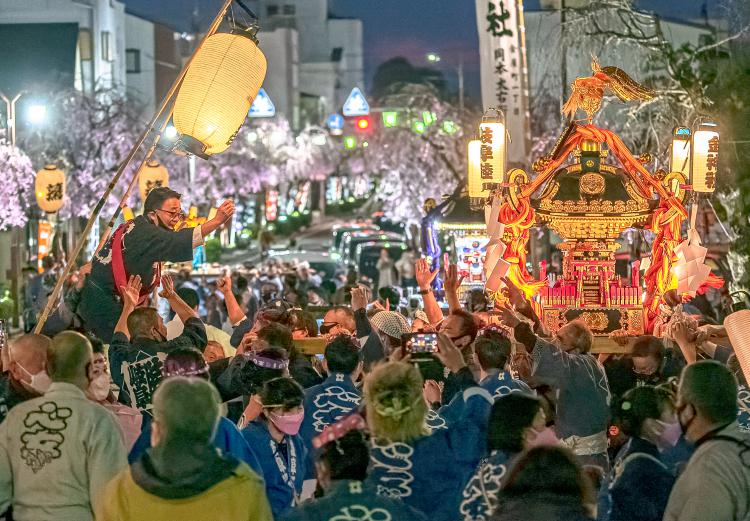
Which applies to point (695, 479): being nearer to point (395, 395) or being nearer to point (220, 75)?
point (395, 395)

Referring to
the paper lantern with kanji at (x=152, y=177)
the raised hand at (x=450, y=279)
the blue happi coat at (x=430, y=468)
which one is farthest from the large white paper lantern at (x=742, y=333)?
the paper lantern with kanji at (x=152, y=177)

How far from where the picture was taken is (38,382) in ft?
23.8

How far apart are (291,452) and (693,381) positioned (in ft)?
7.49

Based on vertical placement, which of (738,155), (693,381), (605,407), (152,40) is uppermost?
(152,40)

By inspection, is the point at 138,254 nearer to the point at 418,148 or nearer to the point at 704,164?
the point at 704,164

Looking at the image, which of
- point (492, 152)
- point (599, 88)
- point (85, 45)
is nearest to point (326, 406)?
point (492, 152)

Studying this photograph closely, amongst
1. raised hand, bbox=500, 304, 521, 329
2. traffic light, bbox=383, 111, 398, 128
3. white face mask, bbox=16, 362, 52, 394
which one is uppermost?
traffic light, bbox=383, 111, 398, 128

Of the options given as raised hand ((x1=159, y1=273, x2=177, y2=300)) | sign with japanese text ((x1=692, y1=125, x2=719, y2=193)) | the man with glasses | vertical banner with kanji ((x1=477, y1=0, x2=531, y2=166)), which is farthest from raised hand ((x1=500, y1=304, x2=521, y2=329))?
vertical banner with kanji ((x1=477, y1=0, x2=531, y2=166))

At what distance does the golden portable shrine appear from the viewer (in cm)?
1359

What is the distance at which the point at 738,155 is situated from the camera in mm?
19672

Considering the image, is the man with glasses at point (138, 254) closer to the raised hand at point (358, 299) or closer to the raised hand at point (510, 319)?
the raised hand at point (358, 299)

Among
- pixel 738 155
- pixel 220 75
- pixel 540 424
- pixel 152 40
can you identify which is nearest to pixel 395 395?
pixel 540 424

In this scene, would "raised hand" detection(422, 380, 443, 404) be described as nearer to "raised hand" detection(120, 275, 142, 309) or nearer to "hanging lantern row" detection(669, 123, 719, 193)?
"raised hand" detection(120, 275, 142, 309)

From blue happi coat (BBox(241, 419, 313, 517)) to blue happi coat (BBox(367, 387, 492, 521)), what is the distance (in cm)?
75
